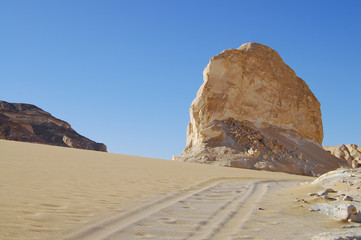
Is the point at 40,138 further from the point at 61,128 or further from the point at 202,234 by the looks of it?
the point at 202,234

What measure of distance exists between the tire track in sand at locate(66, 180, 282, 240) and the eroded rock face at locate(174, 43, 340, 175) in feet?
44.3

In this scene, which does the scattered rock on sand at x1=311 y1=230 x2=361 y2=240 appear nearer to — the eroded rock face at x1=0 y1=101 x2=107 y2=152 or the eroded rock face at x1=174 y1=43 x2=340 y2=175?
the eroded rock face at x1=174 y1=43 x2=340 y2=175

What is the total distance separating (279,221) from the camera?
166 inches

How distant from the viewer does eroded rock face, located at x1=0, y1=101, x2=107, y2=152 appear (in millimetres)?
35375

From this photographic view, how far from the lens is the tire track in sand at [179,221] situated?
3314 mm

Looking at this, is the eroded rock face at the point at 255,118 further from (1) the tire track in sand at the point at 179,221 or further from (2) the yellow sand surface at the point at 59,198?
(1) the tire track in sand at the point at 179,221

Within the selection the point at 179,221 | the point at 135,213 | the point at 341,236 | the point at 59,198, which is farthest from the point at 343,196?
the point at 59,198

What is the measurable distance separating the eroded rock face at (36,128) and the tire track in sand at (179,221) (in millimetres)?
33444

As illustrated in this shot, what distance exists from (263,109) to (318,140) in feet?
21.7

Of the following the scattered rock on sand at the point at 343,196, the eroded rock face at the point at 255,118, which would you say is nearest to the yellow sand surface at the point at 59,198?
the scattered rock on sand at the point at 343,196

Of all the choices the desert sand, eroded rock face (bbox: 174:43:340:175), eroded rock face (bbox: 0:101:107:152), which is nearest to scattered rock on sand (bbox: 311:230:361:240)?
the desert sand

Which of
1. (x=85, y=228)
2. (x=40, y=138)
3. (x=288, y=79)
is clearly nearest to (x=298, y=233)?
(x=85, y=228)

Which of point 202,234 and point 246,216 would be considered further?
point 246,216

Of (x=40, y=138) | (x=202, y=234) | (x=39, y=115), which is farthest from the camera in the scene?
(x=39, y=115)
